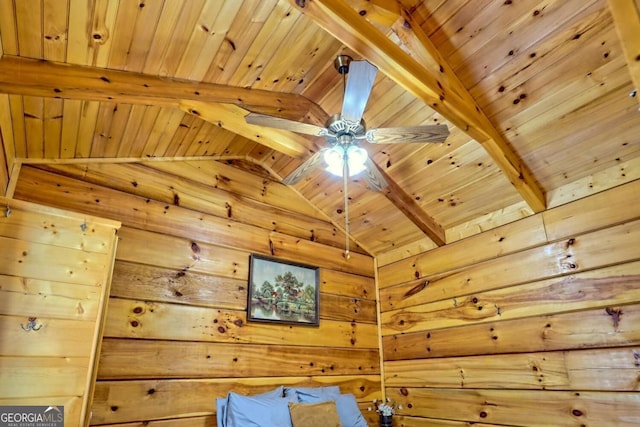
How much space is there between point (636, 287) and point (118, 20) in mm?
3193

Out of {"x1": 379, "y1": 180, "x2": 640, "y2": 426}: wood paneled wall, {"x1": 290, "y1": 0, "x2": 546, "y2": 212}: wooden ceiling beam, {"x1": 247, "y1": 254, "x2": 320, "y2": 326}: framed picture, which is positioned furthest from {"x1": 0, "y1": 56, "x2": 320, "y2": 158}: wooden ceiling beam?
{"x1": 379, "y1": 180, "x2": 640, "y2": 426}: wood paneled wall

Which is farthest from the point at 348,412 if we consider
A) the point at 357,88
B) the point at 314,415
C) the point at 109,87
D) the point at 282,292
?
the point at 109,87

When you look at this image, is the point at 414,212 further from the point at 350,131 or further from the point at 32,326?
the point at 32,326

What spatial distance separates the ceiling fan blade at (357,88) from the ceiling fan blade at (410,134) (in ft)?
0.55

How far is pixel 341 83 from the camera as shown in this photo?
2771mm

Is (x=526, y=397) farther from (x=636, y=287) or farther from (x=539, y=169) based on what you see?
(x=539, y=169)

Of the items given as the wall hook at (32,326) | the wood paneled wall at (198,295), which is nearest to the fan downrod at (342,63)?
the wood paneled wall at (198,295)

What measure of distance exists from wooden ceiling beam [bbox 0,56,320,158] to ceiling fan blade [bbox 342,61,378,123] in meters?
0.77

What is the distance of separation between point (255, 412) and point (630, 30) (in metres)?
2.83

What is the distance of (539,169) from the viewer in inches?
113

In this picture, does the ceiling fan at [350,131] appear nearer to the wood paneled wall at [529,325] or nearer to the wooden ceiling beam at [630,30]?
the wooden ceiling beam at [630,30]

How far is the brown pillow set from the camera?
2.83 meters

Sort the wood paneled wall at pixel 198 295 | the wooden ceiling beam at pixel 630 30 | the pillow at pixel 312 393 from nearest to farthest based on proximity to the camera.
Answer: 1. the wooden ceiling beam at pixel 630 30
2. the wood paneled wall at pixel 198 295
3. the pillow at pixel 312 393

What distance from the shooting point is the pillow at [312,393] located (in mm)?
3136
